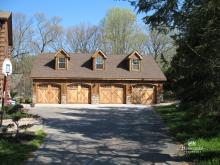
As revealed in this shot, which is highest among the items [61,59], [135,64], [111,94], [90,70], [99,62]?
[61,59]

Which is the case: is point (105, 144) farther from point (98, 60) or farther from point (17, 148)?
point (98, 60)

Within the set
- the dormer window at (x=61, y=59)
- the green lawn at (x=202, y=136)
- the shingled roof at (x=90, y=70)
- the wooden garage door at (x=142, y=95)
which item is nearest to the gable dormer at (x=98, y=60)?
the shingled roof at (x=90, y=70)

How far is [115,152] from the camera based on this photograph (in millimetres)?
15773

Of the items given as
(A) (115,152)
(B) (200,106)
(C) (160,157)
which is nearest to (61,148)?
(A) (115,152)

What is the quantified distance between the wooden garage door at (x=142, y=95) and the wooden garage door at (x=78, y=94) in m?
4.60

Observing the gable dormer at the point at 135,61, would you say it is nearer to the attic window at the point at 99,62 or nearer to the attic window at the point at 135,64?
the attic window at the point at 135,64

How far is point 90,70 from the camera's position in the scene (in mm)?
50406

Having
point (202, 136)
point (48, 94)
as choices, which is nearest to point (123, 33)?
point (48, 94)

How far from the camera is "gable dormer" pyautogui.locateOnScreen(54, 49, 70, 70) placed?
165 feet

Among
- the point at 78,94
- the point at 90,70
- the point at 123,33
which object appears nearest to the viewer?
the point at 78,94

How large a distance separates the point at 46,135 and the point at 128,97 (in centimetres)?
2898

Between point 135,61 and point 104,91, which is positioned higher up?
point 135,61

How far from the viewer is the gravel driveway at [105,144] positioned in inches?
558

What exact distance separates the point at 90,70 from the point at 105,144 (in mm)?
32877
